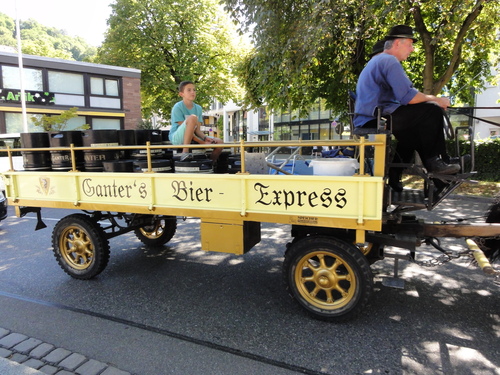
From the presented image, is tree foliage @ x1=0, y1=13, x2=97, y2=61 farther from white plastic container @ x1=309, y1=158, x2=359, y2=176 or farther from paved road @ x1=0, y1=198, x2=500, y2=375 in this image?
white plastic container @ x1=309, y1=158, x2=359, y2=176

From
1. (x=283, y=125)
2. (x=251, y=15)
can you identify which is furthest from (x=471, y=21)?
(x=283, y=125)

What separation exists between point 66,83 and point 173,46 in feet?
23.6

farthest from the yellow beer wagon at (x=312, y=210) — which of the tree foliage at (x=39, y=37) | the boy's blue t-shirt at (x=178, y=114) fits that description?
the tree foliage at (x=39, y=37)

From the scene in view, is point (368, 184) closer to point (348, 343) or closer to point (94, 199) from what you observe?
point (348, 343)

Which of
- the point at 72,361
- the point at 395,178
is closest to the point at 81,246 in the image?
the point at 72,361

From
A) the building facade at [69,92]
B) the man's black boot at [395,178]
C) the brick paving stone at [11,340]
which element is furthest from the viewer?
the building facade at [69,92]

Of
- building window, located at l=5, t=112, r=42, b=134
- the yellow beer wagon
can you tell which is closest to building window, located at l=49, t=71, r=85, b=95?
building window, located at l=5, t=112, r=42, b=134

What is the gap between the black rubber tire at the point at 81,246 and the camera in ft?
14.1

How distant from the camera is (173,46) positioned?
75.5 feet

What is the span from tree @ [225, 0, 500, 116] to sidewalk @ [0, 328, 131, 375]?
7.22 meters

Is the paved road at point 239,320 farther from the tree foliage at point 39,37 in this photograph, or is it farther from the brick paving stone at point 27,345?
the tree foliage at point 39,37

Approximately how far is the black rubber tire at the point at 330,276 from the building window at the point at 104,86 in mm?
Answer: 23592

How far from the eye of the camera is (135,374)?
8.57ft

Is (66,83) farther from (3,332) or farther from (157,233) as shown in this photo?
(3,332)
